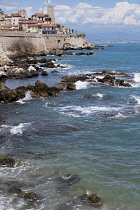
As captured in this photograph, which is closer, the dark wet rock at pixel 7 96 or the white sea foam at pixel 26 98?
the dark wet rock at pixel 7 96

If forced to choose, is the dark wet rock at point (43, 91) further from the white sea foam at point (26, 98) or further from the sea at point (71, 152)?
the sea at point (71, 152)

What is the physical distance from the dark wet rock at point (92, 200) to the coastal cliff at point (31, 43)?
4376cm

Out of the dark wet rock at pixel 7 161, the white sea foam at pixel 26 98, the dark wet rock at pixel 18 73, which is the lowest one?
the dark wet rock at pixel 7 161

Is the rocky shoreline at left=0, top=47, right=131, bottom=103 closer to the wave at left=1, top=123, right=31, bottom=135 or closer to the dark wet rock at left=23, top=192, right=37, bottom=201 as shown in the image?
the wave at left=1, top=123, right=31, bottom=135

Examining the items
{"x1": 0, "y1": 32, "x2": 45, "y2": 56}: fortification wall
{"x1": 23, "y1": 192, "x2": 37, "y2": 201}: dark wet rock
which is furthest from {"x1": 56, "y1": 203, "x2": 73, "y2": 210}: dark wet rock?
{"x1": 0, "y1": 32, "x2": 45, "y2": 56}: fortification wall

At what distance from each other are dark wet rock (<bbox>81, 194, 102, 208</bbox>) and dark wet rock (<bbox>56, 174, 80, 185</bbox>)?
1.37 meters

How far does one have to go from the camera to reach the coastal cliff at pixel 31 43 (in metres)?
71.5

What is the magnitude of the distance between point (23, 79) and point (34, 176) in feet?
97.3

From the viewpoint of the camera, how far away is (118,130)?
19.4 meters

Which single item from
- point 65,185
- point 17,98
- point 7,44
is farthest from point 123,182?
point 7,44

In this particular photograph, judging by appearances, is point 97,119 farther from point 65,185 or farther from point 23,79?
point 23,79

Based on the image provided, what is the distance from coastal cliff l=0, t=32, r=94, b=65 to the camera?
2815 inches

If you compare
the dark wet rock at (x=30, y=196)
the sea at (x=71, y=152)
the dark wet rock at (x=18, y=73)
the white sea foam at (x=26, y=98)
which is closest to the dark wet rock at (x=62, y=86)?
the white sea foam at (x=26, y=98)

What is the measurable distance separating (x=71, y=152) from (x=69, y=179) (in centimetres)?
299
